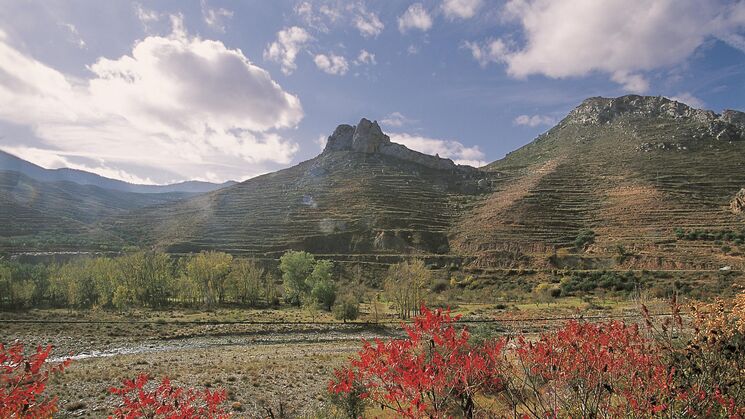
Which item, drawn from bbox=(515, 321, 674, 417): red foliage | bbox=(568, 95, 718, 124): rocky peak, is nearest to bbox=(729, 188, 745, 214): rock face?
bbox=(568, 95, 718, 124): rocky peak

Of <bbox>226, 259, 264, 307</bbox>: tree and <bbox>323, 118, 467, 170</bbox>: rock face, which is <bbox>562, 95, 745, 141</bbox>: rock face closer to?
<bbox>323, 118, 467, 170</bbox>: rock face

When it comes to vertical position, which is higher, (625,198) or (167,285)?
(625,198)

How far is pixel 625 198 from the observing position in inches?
3698

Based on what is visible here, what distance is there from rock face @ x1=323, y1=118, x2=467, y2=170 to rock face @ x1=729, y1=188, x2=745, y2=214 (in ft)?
269

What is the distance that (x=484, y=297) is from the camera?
62875mm

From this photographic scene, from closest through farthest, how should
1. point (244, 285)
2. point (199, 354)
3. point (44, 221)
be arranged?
point (199, 354) → point (244, 285) → point (44, 221)

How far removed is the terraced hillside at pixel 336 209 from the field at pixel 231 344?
120 ft

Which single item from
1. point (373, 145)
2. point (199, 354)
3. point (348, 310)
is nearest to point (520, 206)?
point (348, 310)

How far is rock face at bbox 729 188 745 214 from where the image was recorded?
260 ft

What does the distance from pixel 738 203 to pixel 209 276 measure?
105287 mm

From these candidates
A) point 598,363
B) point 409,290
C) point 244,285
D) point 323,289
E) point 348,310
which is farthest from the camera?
point 244,285

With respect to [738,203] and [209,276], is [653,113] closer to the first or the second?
[738,203]

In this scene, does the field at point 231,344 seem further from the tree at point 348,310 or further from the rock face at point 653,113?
the rock face at point 653,113

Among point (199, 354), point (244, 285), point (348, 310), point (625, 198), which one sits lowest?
point (199, 354)
